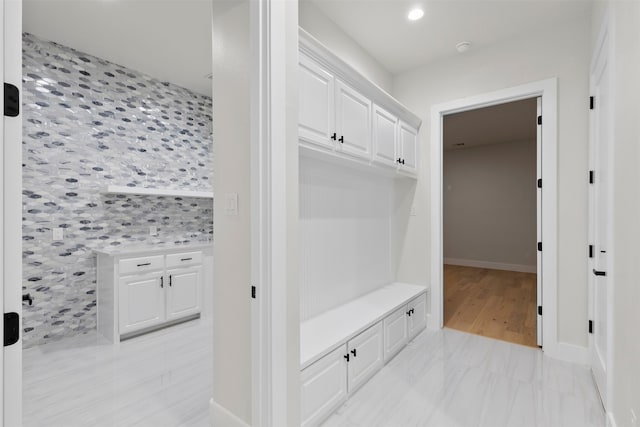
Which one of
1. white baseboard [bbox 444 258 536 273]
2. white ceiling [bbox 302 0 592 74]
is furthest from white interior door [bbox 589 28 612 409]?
white baseboard [bbox 444 258 536 273]

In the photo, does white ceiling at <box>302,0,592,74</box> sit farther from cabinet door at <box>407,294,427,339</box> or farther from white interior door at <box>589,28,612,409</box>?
cabinet door at <box>407,294,427,339</box>

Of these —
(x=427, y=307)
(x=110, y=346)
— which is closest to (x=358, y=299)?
(x=427, y=307)

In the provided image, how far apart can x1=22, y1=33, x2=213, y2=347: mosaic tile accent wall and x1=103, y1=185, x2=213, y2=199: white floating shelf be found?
0.17 m

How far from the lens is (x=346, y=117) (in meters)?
2.31

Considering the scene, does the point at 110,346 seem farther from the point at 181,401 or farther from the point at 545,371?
the point at 545,371

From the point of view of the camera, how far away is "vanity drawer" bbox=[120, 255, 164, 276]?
2.97 meters

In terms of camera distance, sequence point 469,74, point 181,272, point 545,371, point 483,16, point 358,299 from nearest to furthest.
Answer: point 545,371
point 483,16
point 358,299
point 469,74
point 181,272

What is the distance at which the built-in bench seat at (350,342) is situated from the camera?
5.82ft

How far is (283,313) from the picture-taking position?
1.47 m

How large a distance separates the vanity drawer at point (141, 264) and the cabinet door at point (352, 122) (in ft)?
7.44
